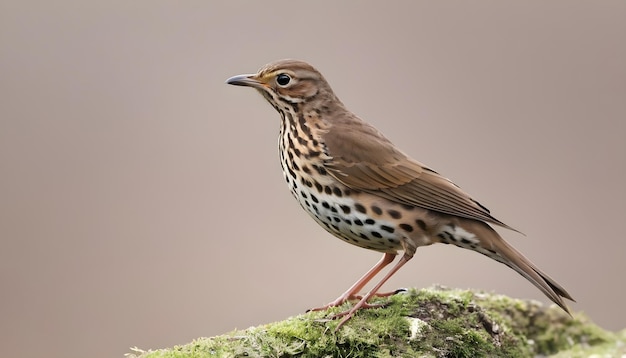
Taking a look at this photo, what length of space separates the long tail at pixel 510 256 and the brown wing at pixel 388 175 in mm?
101

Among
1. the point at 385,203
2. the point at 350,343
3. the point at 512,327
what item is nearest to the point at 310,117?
the point at 385,203

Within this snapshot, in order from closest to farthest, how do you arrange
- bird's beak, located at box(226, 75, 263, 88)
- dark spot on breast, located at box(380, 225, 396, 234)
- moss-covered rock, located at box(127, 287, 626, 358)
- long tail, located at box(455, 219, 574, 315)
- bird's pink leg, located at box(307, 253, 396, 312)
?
1. moss-covered rock, located at box(127, 287, 626, 358)
2. long tail, located at box(455, 219, 574, 315)
3. dark spot on breast, located at box(380, 225, 396, 234)
4. bird's pink leg, located at box(307, 253, 396, 312)
5. bird's beak, located at box(226, 75, 263, 88)

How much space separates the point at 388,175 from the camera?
180 inches

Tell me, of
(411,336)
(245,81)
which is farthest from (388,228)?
(245,81)

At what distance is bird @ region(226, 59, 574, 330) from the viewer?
4.40m

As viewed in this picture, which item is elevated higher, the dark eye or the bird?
the dark eye

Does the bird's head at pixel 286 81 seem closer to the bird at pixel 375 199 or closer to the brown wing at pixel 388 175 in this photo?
the bird at pixel 375 199

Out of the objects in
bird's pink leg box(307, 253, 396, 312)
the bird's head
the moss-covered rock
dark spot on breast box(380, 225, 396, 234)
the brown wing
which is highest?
the bird's head

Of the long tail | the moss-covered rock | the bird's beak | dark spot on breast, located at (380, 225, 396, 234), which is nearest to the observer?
the moss-covered rock

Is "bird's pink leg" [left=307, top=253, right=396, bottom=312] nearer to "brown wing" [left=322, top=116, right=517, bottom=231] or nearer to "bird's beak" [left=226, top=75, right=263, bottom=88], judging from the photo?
"brown wing" [left=322, top=116, right=517, bottom=231]

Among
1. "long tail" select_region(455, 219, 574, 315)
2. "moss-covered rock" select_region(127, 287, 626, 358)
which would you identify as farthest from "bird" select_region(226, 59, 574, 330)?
"moss-covered rock" select_region(127, 287, 626, 358)

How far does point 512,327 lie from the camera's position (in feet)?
17.1

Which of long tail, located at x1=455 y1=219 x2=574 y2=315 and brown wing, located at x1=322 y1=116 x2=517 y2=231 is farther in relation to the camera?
brown wing, located at x1=322 y1=116 x2=517 y2=231

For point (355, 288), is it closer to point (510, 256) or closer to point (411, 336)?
point (411, 336)
